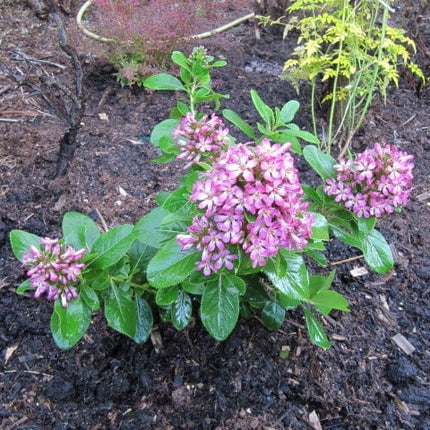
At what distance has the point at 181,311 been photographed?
5.63 ft

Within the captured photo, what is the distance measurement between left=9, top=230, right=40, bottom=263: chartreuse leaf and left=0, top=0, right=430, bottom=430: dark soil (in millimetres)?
593

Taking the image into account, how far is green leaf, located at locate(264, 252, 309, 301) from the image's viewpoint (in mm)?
1421

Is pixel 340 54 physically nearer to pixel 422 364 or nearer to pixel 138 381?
pixel 422 364

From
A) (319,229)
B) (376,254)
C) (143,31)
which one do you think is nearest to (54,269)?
(319,229)

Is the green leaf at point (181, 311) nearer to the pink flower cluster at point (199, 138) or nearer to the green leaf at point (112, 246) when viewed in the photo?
the green leaf at point (112, 246)

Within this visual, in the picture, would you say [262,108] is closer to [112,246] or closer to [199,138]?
[199,138]

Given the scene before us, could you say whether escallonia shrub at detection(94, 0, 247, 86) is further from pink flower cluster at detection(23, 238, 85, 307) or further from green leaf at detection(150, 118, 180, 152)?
pink flower cluster at detection(23, 238, 85, 307)

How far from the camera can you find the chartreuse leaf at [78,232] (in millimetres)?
1516

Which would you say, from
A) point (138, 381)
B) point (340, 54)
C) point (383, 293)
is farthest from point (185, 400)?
point (340, 54)

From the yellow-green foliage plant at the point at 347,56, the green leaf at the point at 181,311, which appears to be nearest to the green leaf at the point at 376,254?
the green leaf at the point at 181,311

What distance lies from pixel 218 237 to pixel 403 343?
4.01 feet

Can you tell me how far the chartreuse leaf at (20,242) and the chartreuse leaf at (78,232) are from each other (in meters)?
0.11

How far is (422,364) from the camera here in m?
2.03

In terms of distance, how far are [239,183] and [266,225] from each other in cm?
12
